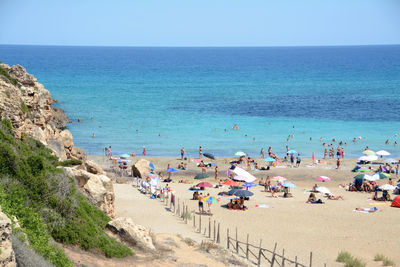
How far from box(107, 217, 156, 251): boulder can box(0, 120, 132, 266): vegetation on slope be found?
0.54 meters

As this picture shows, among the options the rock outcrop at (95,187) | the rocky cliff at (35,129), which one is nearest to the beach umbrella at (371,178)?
the rocky cliff at (35,129)

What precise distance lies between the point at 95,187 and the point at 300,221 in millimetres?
10377

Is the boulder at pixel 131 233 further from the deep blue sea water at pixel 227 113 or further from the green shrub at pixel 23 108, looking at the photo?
the deep blue sea water at pixel 227 113

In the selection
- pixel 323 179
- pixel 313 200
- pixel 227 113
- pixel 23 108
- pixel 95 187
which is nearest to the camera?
pixel 95 187

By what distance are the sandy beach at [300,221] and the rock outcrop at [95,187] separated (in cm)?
284

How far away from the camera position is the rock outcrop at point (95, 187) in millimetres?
18484

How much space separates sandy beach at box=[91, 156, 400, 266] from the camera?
20.5 meters

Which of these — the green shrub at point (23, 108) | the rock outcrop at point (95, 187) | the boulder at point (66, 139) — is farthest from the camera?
Result: the boulder at point (66, 139)

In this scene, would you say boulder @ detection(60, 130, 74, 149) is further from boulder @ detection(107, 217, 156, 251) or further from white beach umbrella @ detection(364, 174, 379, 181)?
white beach umbrella @ detection(364, 174, 379, 181)

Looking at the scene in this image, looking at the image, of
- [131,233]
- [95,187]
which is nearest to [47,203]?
[131,233]

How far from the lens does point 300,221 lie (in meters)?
24.2

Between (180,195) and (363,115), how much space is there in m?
39.0

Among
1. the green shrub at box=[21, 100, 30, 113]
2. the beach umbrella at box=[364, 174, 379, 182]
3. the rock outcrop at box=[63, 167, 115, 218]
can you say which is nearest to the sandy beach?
the beach umbrella at box=[364, 174, 379, 182]

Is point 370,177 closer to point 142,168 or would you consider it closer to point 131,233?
point 142,168
